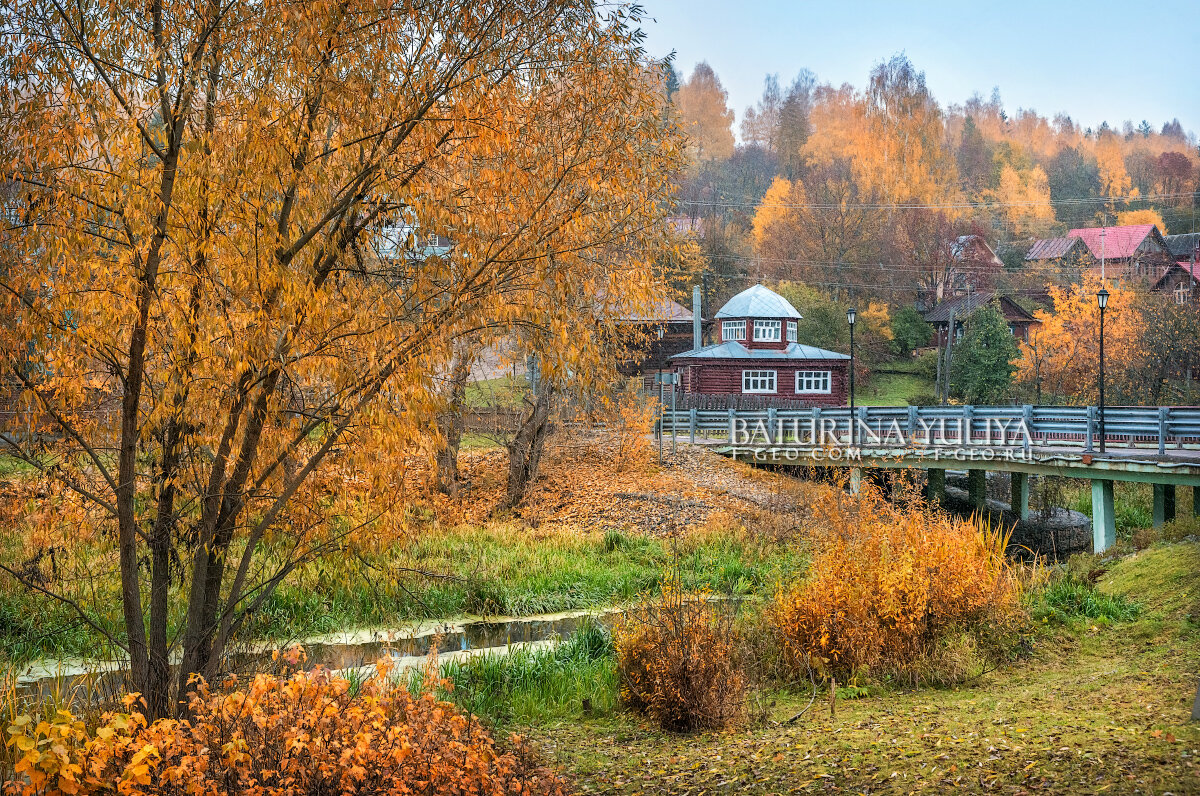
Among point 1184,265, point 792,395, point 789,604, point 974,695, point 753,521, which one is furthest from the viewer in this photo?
point 792,395

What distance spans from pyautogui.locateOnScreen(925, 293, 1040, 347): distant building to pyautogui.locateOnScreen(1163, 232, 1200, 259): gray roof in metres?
7.74

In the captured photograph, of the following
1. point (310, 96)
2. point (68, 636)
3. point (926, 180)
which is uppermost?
point (926, 180)

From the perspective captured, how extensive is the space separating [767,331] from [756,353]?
1.19m

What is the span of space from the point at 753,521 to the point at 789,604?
10.7m

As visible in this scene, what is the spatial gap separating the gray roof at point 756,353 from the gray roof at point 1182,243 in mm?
13825

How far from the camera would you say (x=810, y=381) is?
41.0 m

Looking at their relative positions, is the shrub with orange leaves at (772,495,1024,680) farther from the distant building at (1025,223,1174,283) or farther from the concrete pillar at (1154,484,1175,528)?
the distant building at (1025,223,1174,283)

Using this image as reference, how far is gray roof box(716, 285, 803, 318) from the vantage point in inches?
1598

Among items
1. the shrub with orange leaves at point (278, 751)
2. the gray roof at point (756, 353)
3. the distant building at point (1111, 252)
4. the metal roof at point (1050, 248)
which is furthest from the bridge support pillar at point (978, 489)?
the metal roof at point (1050, 248)

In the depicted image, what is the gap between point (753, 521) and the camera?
65.0ft

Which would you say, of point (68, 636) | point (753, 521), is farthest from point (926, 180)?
point (68, 636)

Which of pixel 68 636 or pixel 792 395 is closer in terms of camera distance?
pixel 68 636

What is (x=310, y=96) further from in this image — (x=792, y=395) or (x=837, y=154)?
(x=837, y=154)

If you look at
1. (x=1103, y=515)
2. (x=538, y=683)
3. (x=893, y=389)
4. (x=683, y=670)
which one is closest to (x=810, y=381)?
(x=893, y=389)
